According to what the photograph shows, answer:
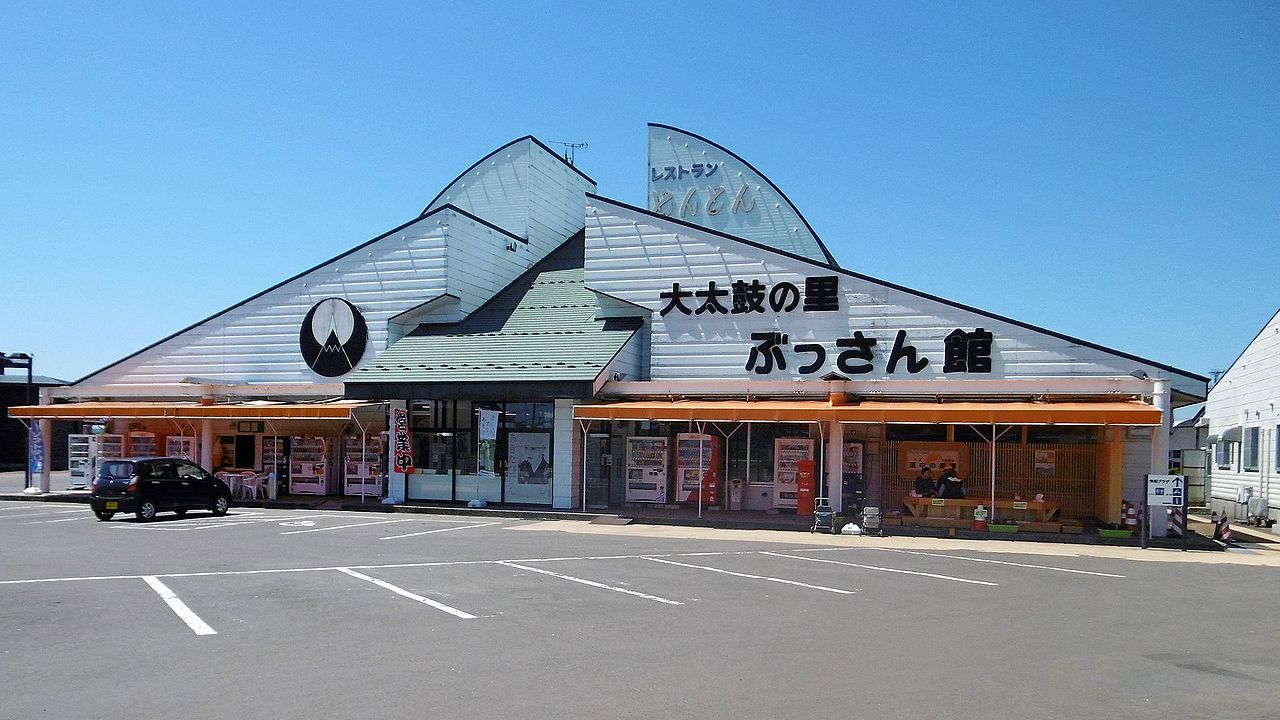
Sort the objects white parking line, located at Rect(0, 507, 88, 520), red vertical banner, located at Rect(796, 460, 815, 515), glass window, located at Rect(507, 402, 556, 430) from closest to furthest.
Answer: red vertical banner, located at Rect(796, 460, 815, 515)
white parking line, located at Rect(0, 507, 88, 520)
glass window, located at Rect(507, 402, 556, 430)

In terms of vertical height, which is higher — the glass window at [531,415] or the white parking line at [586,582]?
the glass window at [531,415]

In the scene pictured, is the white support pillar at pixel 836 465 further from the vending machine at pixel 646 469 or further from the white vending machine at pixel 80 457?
the white vending machine at pixel 80 457

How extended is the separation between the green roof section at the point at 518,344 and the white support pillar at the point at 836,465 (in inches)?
223

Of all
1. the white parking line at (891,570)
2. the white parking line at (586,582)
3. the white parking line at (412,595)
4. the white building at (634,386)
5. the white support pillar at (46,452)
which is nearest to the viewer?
the white parking line at (412,595)

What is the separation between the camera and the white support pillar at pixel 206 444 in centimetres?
2738

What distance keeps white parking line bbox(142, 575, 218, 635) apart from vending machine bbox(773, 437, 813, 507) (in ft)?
47.6

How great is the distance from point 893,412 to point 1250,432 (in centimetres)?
1348

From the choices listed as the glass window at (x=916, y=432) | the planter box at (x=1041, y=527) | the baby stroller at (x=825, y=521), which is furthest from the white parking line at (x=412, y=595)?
the glass window at (x=916, y=432)

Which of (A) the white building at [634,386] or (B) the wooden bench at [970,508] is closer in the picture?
(B) the wooden bench at [970,508]

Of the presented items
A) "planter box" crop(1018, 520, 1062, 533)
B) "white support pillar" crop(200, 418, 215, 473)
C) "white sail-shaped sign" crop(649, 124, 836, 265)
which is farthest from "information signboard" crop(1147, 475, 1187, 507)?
"white support pillar" crop(200, 418, 215, 473)

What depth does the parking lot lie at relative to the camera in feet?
23.5

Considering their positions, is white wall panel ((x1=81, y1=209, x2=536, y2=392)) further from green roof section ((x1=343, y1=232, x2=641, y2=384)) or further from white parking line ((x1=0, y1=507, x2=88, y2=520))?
white parking line ((x1=0, y1=507, x2=88, y2=520))

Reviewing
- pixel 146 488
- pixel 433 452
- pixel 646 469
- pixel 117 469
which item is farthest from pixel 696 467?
pixel 117 469

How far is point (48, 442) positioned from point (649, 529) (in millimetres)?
19998
